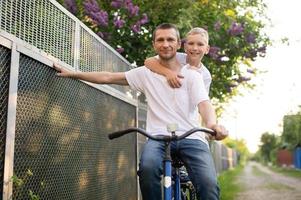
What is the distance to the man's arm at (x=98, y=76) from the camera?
4.20m

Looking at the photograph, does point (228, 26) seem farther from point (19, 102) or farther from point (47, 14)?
point (19, 102)

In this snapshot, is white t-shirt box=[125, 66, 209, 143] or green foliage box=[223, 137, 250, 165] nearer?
white t-shirt box=[125, 66, 209, 143]

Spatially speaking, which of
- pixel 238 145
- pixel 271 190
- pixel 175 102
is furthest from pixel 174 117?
pixel 238 145

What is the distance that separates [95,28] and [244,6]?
3752mm

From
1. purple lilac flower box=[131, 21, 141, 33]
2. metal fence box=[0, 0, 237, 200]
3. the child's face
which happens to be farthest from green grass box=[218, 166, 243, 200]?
the child's face

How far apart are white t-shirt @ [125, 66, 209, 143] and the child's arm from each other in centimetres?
4

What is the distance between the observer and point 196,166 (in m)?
3.56

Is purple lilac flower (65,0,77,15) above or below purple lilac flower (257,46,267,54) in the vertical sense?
above

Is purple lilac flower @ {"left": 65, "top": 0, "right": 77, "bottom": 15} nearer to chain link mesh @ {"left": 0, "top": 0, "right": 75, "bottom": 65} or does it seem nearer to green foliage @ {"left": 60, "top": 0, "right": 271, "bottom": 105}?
green foliage @ {"left": 60, "top": 0, "right": 271, "bottom": 105}

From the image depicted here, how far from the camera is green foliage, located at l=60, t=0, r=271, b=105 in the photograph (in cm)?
742

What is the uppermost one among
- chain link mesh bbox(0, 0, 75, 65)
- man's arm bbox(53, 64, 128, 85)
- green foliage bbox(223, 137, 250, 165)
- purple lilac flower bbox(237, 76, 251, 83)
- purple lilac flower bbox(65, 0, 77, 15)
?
green foliage bbox(223, 137, 250, 165)

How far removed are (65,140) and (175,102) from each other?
1.22 metres

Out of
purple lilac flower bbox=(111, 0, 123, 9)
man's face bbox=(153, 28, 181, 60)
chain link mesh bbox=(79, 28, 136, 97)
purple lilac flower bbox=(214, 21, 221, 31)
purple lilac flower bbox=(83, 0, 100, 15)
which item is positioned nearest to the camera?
man's face bbox=(153, 28, 181, 60)

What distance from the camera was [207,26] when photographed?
8617 mm
